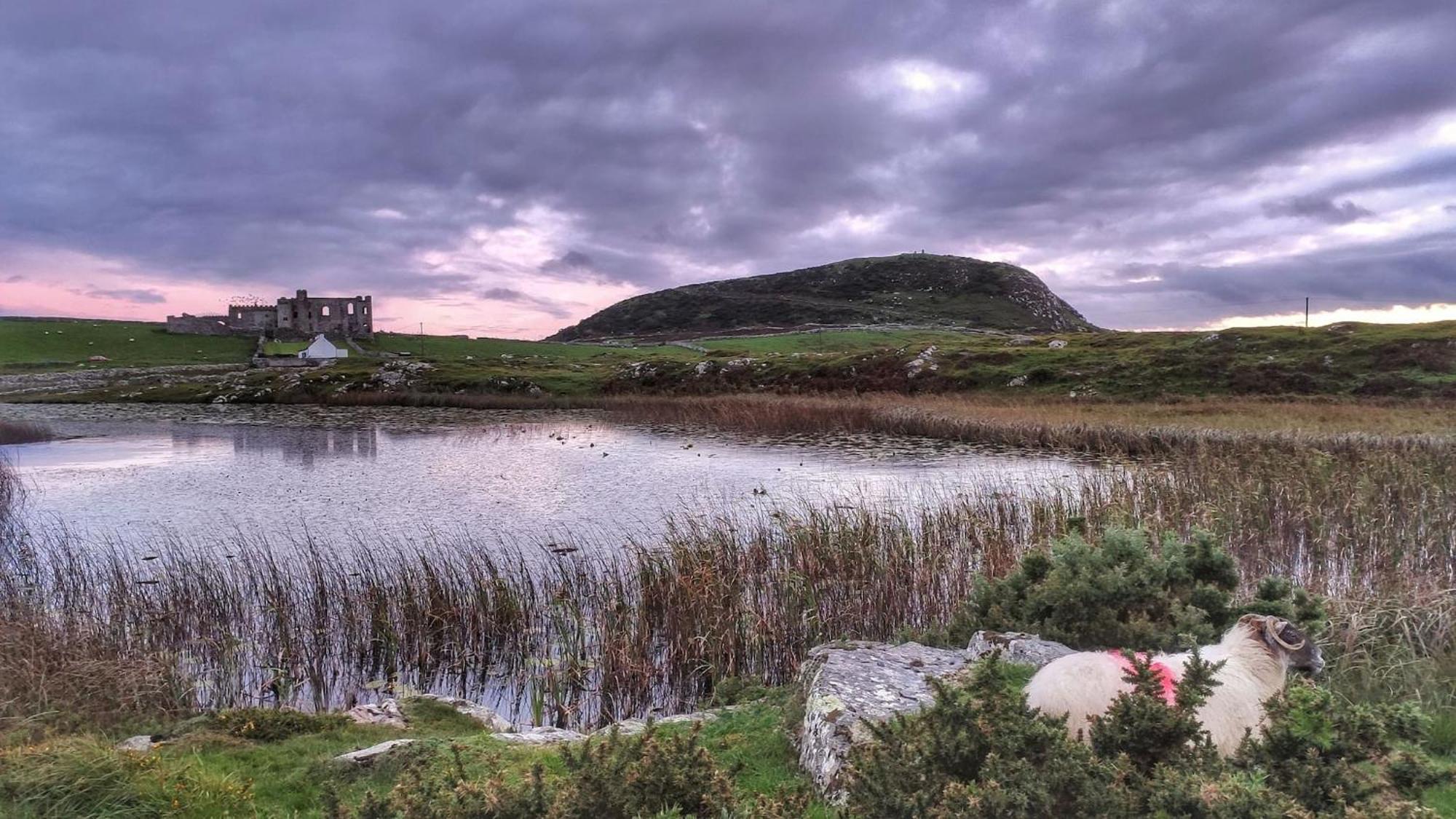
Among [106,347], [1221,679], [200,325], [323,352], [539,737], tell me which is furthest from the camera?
[200,325]

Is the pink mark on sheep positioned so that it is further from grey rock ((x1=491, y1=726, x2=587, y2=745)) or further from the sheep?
grey rock ((x1=491, y1=726, x2=587, y2=745))

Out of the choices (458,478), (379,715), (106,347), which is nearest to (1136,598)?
(379,715)

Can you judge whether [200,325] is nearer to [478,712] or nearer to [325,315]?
[325,315]

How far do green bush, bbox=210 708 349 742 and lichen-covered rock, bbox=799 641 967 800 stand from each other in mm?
4428

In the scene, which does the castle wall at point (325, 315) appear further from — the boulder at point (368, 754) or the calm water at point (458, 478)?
the boulder at point (368, 754)

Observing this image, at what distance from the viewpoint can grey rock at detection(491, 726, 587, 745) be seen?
21.4 ft

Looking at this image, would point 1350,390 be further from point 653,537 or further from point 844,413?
point 653,537

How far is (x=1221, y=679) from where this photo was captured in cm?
430

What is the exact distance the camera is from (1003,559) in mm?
10969

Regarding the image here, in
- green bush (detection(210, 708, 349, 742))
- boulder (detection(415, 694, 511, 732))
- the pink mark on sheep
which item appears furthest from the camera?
boulder (detection(415, 694, 511, 732))

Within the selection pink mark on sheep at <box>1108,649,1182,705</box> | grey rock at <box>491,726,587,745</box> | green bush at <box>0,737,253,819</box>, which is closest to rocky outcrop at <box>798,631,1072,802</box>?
pink mark on sheep at <box>1108,649,1182,705</box>

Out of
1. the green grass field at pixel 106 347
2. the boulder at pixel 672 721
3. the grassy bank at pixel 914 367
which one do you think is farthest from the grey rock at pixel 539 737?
the green grass field at pixel 106 347

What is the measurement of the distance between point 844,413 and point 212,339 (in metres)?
95.5

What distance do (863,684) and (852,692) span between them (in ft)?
0.64
